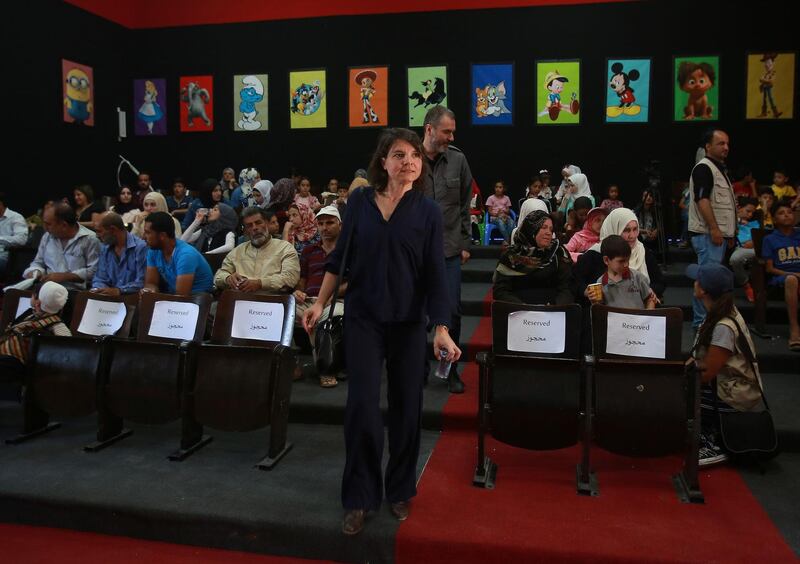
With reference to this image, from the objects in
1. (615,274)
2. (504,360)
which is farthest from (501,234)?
(504,360)

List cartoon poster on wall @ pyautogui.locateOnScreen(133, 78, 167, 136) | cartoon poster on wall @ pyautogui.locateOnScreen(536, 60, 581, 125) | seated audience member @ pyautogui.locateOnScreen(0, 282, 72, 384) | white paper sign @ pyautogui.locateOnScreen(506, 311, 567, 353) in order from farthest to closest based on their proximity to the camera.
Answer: cartoon poster on wall @ pyautogui.locateOnScreen(133, 78, 167, 136) → cartoon poster on wall @ pyautogui.locateOnScreen(536, 60, 581, 125) → seated audience member @ pyautogui.locateOnScreen(0, 282, 72, 384) → white paper sign @ pyautogui.locateOnScreen(506, 311, 567, 353)

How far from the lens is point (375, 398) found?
7.95ft

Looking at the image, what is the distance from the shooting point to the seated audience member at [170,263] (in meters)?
4.24

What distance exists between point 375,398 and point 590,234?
10.8 feet

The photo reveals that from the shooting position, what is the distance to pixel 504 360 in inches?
118

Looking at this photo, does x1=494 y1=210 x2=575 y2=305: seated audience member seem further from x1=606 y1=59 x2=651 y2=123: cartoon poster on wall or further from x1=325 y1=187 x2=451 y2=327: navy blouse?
x1=606 y1=59 x2=651 y2=123: cartoon poster on wall

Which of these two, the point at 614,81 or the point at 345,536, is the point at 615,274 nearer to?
the point at 345,536

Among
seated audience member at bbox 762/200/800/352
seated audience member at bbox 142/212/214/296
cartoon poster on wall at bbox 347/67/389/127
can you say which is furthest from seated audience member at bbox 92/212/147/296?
cartoon poster on wall at bbox 347/67/389/127

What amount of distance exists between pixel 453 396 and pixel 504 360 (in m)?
0.91

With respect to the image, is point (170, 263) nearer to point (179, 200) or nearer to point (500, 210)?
point (179, 200)

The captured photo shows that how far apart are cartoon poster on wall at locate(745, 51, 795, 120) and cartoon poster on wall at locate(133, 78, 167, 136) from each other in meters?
8.68

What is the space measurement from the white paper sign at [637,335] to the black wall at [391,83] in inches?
256

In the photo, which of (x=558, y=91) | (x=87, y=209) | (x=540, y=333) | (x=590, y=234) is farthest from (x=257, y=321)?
(x=558, y=91)

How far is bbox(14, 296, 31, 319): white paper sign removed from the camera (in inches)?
159
